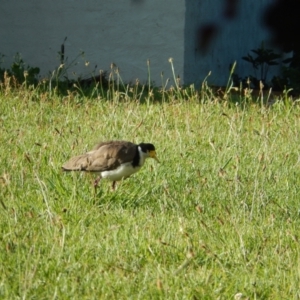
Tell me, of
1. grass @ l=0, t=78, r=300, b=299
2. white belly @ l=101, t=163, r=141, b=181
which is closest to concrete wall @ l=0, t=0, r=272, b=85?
grass @ l=0, t=78, r=300, b=299

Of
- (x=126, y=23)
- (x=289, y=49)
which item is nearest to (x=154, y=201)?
(x=289, y=49)

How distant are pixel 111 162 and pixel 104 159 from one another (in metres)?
0.06

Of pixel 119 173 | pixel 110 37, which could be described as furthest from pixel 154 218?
pixel 110 37

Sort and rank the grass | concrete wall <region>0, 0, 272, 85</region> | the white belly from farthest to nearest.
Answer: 1. concrete wall <region>0, 0, 272, 85</region>
2. the white belly
3. the grass

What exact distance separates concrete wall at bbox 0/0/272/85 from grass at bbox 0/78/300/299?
4.08 m

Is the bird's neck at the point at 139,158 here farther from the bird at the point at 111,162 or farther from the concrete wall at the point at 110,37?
the concrete wall at the point at 110,37

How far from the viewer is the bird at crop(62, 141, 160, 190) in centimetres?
486

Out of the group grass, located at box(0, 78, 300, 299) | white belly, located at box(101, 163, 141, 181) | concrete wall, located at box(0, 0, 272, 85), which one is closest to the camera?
grass, located at box(0, 78, 300, 299)

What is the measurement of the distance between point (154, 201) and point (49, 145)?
1.64 meters

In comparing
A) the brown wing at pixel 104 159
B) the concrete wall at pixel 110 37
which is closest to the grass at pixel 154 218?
the brown wing at pixel 104 159

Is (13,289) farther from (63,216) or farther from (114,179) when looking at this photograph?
(114,179)

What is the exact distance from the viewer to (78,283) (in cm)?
314

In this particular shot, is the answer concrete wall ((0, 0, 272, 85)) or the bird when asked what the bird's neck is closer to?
the bird

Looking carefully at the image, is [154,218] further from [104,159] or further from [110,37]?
[110,37]
